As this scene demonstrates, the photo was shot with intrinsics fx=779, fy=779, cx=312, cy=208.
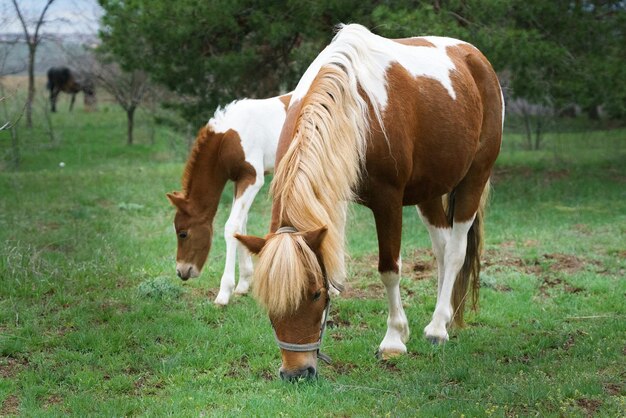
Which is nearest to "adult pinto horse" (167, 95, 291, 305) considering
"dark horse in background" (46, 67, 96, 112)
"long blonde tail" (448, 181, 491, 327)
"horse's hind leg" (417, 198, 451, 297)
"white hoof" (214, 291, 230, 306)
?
"white hoof" (214, 291, 230, 306)

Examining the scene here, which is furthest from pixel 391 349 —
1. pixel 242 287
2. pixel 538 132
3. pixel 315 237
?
pixel 538 132

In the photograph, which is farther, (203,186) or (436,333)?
(203,186)

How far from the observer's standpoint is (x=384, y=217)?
4.57 m

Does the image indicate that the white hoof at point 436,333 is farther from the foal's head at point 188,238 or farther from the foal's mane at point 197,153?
the foal's mane at point 197,153

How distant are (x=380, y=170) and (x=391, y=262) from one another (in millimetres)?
620

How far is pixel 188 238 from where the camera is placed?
6555mm

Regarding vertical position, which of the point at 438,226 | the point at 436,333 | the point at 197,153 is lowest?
the point at 436,333

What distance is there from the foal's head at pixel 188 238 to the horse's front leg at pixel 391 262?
7.22 ft

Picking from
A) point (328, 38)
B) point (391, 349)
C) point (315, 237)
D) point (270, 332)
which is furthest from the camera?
point (328, 38)

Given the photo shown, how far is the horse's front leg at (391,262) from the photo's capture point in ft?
15.0

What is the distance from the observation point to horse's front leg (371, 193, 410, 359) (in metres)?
4.56

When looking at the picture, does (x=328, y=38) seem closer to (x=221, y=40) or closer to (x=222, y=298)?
(x=221, y=40)

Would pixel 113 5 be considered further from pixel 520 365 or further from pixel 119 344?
pixel 520 365

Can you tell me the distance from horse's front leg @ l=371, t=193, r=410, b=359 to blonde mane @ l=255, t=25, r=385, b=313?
37cm
